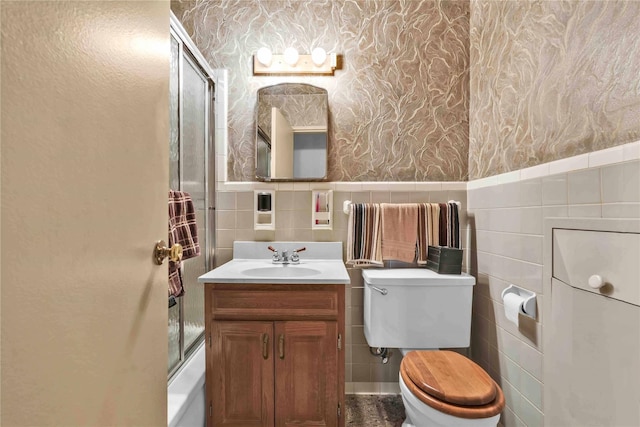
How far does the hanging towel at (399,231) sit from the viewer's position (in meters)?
1.78

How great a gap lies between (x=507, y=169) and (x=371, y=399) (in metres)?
1.46

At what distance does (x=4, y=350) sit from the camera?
36cm

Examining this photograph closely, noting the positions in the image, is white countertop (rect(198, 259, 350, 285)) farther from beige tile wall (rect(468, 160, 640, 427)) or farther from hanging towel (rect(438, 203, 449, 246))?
beige tile wall (rect(468, 160, 640, 427))

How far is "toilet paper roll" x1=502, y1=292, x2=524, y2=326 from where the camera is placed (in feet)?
4.21

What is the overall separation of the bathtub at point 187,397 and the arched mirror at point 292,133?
1.08 metres

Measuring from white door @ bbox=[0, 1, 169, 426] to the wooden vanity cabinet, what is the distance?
69 cm

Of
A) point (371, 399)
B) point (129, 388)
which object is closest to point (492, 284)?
point (371, 399)

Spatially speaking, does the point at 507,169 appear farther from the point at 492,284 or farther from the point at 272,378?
the point at 272,378

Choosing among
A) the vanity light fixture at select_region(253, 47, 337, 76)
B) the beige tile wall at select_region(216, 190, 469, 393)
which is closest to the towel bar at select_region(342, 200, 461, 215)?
the beige tile wall at select_region(216, 190, 469, 393)

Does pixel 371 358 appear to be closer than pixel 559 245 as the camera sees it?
No

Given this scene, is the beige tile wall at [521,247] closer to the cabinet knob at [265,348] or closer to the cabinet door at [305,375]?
the cabinet door at [305,375]

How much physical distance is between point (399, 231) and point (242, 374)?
1.09m

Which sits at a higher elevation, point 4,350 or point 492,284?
point 4,350

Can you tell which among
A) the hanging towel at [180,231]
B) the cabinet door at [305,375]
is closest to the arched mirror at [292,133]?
the hanging towel at [180,231]
